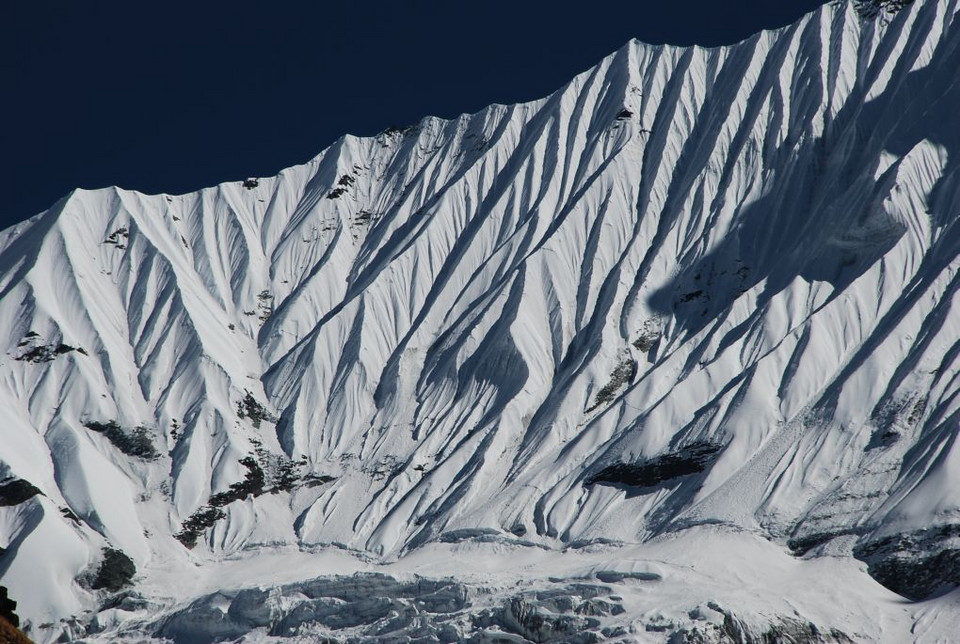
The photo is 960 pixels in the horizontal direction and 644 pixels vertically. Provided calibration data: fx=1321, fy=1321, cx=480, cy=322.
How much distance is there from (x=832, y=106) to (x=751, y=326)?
34283 millimetres

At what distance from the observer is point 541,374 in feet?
372

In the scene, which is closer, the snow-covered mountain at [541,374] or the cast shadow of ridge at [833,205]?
the snow-covered mountain at [541,374]

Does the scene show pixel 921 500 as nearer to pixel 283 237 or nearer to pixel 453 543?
pixel 453 543

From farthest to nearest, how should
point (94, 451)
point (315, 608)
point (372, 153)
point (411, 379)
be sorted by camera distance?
point (372, 153) → point (411, 379) → point (94, 451) → point (315, 608)

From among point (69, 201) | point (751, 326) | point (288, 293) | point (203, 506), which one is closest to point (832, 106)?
point (751, 326)

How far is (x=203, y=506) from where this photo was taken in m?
104

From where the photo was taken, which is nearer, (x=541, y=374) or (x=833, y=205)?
(x=541, y=374)

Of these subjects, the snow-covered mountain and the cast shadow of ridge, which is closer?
the snow-covered mountain

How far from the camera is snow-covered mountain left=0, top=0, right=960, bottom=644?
3179 inches

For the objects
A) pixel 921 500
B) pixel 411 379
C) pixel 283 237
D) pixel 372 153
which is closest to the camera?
pixel 921 500

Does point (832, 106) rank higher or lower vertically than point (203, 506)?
higher

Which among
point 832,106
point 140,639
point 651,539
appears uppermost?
point 832,106

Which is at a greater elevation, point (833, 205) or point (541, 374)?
point (833, 205)

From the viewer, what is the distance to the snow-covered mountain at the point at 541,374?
8075 centimetres
